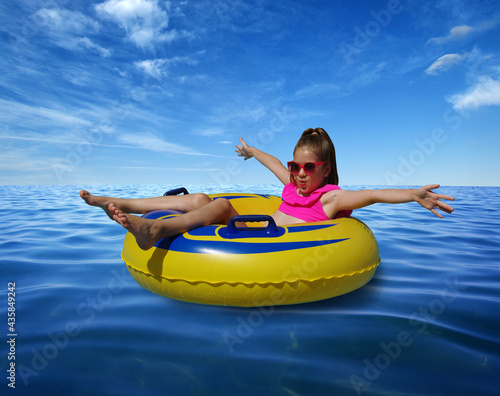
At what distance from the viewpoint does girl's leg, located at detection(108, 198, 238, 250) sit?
6.98 ft

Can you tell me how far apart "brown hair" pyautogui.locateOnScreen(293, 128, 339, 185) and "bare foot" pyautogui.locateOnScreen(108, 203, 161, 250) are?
5.37ft

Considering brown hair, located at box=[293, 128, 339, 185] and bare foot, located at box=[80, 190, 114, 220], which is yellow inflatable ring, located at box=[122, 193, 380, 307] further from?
brown hair, located at box=[293, 128, 339, 185]

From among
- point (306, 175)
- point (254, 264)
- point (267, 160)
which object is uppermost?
point (267, 160)

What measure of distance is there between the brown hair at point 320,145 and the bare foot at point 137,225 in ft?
5.37

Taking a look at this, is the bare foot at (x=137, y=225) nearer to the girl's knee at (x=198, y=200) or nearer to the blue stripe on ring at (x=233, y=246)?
the blue stripe on ring at (x=233, y=246)

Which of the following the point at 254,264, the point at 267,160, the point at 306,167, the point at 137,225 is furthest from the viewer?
the point at 267,160

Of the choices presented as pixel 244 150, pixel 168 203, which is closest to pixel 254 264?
pixel 168 203

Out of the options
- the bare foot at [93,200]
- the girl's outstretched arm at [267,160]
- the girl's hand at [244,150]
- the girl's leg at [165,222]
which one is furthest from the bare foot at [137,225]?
the girl's hand at [244,150]

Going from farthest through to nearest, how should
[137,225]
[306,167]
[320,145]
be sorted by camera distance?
1. [320,145]
2. [306,167]
3. [137,225]

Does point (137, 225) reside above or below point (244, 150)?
below

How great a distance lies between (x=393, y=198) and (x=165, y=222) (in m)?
1.77

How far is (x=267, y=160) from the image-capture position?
4.28 m

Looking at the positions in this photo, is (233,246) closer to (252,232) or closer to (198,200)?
(252,232)

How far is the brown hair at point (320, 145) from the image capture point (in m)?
3.15
